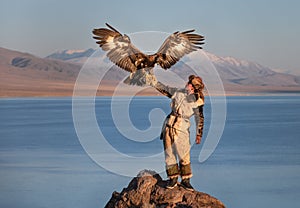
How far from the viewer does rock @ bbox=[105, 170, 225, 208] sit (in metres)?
9.99

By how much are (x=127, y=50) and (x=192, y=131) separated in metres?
1.91

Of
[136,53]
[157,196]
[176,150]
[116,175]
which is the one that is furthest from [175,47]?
Result: [116,175]

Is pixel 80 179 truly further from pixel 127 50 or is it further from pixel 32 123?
pixel 32 123

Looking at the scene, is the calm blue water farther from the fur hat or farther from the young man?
the fur hat

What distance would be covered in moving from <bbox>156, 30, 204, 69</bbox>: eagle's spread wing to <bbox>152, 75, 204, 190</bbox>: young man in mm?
367

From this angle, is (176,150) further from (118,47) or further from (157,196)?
(118,47)

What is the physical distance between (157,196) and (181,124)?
1121 mm

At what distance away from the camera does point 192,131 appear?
1110cm

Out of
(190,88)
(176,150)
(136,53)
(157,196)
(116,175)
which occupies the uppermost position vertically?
(136,53)

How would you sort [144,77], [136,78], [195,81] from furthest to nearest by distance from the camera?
[136,78]
[144,77]
[195,81]

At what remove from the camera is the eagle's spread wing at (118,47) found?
32.8 feet

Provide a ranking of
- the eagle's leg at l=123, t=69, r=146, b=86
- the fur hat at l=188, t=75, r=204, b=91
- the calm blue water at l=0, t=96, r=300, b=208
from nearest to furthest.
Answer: the fur hat at l=188, t=75, r=204, b=91 → the eagle's leg at l=123, t=69, r=146, b=86 → the calm blue water at l=0, t=96, r=300, b=208

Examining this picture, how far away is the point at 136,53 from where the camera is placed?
393 inches

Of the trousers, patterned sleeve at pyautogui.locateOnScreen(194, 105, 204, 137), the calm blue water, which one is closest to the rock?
the trousers
